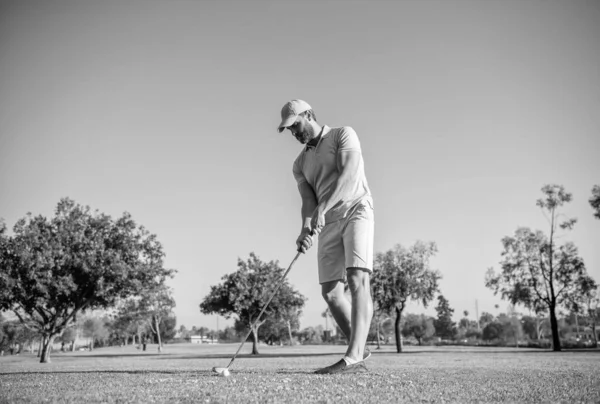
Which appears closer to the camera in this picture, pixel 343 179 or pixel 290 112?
pixel 343 179

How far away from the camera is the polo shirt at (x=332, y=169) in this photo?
541cm

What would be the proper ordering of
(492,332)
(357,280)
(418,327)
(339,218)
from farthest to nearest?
1. (418,327)
2. (492,332)
3. (339,218)
4. (357,280)

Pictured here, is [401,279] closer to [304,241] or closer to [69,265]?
[69,265]

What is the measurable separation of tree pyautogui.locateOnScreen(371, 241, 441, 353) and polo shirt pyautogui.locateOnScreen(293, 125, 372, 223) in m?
34.9

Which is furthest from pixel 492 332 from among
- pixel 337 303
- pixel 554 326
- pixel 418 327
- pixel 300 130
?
pixel 300 130

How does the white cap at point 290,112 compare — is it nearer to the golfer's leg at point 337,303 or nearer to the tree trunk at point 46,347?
the golfer's leg at point 337,303

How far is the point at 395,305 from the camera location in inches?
1566

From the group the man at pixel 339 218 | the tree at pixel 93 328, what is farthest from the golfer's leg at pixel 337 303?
the tree at pixel 93 328

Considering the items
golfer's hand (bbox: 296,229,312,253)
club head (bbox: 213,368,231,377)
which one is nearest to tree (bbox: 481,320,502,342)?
golfer's hand (bbox: 296,229,312,253)

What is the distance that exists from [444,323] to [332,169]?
153268 mm

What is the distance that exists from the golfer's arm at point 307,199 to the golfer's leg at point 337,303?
911 mm

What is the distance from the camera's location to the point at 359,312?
16.4 ft

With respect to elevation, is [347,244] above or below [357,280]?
above

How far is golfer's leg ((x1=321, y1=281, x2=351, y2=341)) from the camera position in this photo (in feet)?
18.1
